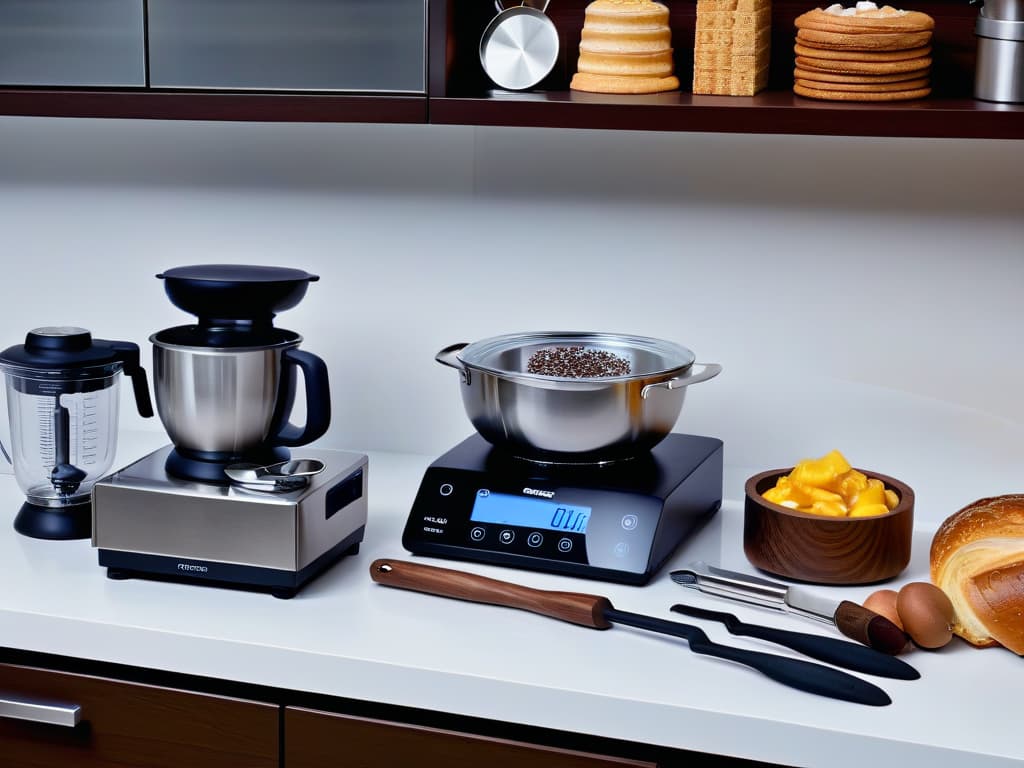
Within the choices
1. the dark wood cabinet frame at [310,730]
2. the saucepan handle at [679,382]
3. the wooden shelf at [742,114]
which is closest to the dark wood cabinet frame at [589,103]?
the wooden shelf at [742,114]

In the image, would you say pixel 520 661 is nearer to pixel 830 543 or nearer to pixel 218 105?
pixel 830 543

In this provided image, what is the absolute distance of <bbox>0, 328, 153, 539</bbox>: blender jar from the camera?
1.60 metres

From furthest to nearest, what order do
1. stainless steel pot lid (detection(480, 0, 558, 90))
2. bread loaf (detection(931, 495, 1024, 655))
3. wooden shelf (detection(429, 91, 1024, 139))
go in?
1. stainless steel pot lid (detection(480, 0, 558, 90))
2. wooden shelf (detection(429, 91, 1024, 139))
3. bread loaf (detection(931, 495, 1024, 655))

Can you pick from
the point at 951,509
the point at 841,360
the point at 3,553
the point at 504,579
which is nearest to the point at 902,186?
the point at 841,360

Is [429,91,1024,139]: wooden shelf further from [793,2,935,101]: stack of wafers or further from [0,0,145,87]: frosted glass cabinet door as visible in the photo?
[0,0,145,87]: frosted glass cabinet door

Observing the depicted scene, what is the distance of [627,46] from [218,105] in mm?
555

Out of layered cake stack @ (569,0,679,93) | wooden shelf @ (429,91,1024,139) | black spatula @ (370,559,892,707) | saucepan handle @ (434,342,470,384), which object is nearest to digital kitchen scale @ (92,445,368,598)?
black spatula @ (370,559,892,707)

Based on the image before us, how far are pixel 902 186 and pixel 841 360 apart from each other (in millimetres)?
272

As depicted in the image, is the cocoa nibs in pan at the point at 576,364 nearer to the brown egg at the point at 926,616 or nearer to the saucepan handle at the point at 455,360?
the saucepan handle at the point at 455,360

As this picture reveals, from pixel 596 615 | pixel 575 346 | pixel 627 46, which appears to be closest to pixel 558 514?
pixel 596 615

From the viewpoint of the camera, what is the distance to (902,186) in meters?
1.73

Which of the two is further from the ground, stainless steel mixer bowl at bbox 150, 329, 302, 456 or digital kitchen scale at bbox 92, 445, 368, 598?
stainless steel mixer bowl at bbox 150, 329, 302, 456

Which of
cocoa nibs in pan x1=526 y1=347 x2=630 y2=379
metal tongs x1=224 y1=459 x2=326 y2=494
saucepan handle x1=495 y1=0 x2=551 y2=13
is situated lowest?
metal tongs x1=224 y1=459 x2=326 y2=494

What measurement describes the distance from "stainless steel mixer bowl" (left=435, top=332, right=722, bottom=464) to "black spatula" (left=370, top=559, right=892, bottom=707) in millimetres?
192
